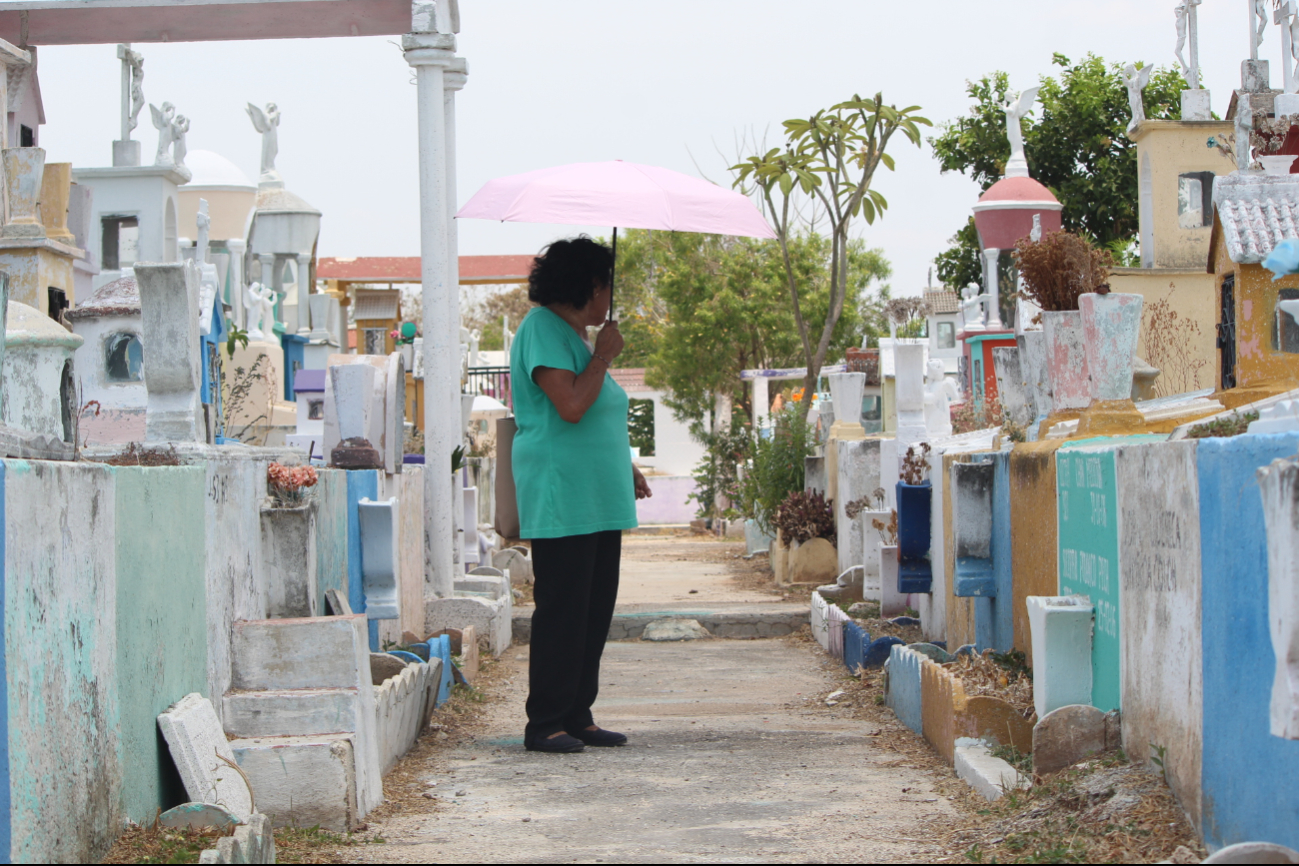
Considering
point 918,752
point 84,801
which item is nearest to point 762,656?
point 918,752

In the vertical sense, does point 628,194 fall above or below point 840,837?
above

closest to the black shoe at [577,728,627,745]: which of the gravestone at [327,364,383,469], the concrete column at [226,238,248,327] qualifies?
the gravestone at [327,364,383,469]

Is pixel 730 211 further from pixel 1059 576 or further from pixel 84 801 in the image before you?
pixel 84 801

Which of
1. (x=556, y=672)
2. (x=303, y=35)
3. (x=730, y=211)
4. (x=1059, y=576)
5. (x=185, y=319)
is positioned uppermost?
(x=303, y=35)

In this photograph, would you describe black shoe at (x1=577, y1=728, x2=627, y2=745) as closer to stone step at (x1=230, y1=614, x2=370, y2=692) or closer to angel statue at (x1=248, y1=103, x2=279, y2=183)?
stone step at (x1=230, y1=614, x2=370, y2=692)

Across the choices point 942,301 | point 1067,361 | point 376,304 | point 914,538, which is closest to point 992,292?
point 914,538

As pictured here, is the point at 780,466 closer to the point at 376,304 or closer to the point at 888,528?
the point at 888,528

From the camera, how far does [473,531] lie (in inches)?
549

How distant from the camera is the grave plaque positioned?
4.56 m

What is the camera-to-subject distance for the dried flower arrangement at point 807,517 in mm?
14906

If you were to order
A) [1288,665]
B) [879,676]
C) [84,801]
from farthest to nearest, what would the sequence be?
1. [879,676]
2. [84,801]
3. [1288,665]

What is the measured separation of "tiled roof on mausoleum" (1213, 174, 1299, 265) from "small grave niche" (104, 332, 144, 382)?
7191 mm

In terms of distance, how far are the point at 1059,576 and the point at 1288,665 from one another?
9.13 feet

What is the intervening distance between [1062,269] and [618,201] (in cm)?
221
